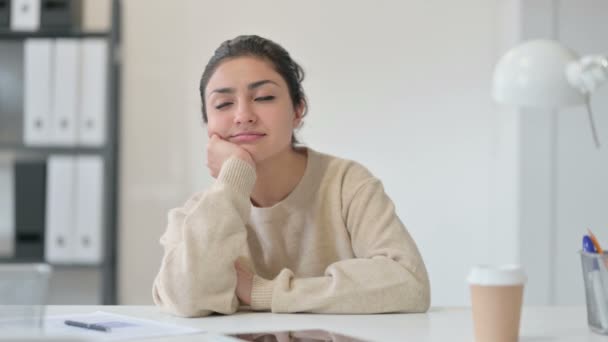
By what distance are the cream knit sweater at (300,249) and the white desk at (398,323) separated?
0.10 feet

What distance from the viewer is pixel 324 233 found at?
6.11 feet

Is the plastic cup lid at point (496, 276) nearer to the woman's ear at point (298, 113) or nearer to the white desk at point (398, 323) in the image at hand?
the white desk at point (398, 323)

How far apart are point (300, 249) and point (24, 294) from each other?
839mm

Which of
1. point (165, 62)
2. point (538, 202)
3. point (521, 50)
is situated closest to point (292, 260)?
point (521, 50)

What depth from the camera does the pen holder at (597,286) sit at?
1.36 metres

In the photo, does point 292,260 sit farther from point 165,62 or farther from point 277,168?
point 165,62

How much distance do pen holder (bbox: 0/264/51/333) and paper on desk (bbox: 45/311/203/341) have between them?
0.16 m

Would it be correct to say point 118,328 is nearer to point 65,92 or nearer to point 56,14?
point 65,92

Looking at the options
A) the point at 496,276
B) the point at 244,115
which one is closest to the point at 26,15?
the point at 244,115

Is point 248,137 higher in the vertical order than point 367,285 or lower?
higher

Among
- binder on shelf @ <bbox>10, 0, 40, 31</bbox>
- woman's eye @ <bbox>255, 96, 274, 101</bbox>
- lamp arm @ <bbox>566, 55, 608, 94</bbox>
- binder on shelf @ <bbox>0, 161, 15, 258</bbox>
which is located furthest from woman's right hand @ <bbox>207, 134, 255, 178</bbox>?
binder on shelf @ <bbox>0, 161, 15, 258</bbox>

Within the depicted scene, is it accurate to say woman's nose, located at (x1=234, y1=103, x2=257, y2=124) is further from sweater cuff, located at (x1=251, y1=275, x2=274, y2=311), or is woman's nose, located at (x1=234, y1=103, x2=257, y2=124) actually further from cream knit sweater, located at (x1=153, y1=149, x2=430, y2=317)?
sweater cuff, located at (x1=251, y1=275, x2=274, y2=311)

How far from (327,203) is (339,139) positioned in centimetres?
160

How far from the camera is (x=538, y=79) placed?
1182 mm
